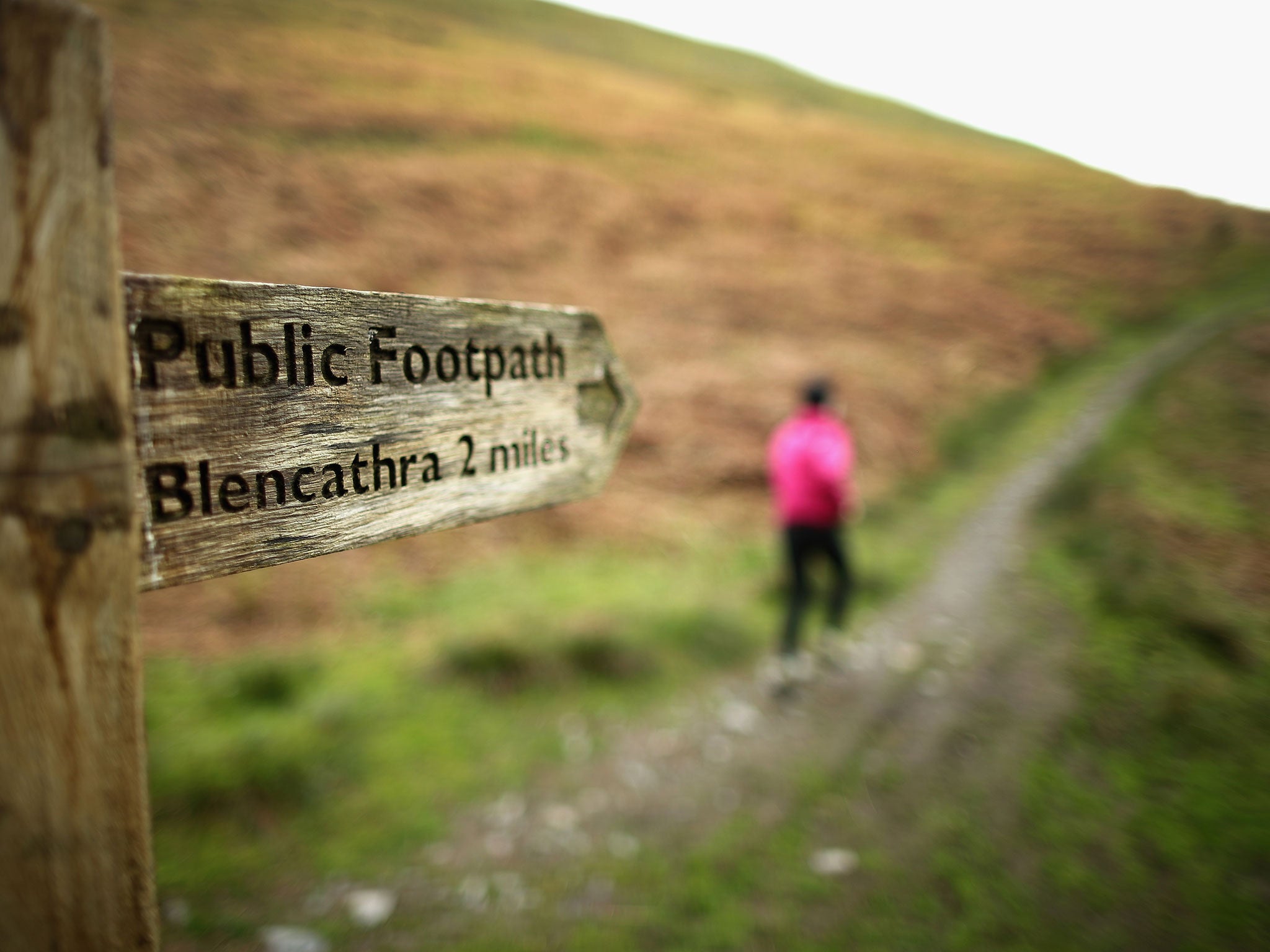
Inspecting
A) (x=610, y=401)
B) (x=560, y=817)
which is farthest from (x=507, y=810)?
(x=610, y=401)

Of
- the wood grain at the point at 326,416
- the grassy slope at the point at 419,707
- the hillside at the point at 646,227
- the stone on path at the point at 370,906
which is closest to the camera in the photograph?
Result: the wood grain at the point at 326,416

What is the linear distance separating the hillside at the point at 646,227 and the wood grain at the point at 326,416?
17.5ft

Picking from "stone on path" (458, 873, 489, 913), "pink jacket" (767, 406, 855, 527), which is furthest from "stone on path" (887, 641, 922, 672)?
"stone on path" (458, 873, 489, 913)

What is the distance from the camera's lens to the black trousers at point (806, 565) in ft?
16.4

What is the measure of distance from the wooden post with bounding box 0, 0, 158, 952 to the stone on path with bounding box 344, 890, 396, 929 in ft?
8.21

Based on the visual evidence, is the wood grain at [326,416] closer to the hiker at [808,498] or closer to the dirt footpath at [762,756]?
the dirt footpath at [762,756]

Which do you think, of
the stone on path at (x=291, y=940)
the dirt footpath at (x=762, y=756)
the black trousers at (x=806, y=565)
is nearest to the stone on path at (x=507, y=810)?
the dirt footpath at (x=762, y=756)

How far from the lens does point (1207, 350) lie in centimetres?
1294

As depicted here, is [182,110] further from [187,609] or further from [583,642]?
[583,642]

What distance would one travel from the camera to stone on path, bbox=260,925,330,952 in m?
2.72

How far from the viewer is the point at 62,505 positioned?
0.74m

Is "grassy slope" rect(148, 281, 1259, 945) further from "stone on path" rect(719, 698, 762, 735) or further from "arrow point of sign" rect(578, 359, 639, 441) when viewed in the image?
"arrow point of sign" rect(578, 359, 639, 441)

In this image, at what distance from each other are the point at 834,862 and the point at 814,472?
2527 mm

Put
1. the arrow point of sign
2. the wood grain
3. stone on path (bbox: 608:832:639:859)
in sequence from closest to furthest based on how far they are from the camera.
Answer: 1. the wood grain
2. the arrow point of sign
3. stone on path (bbox: 608:832:639:859)
